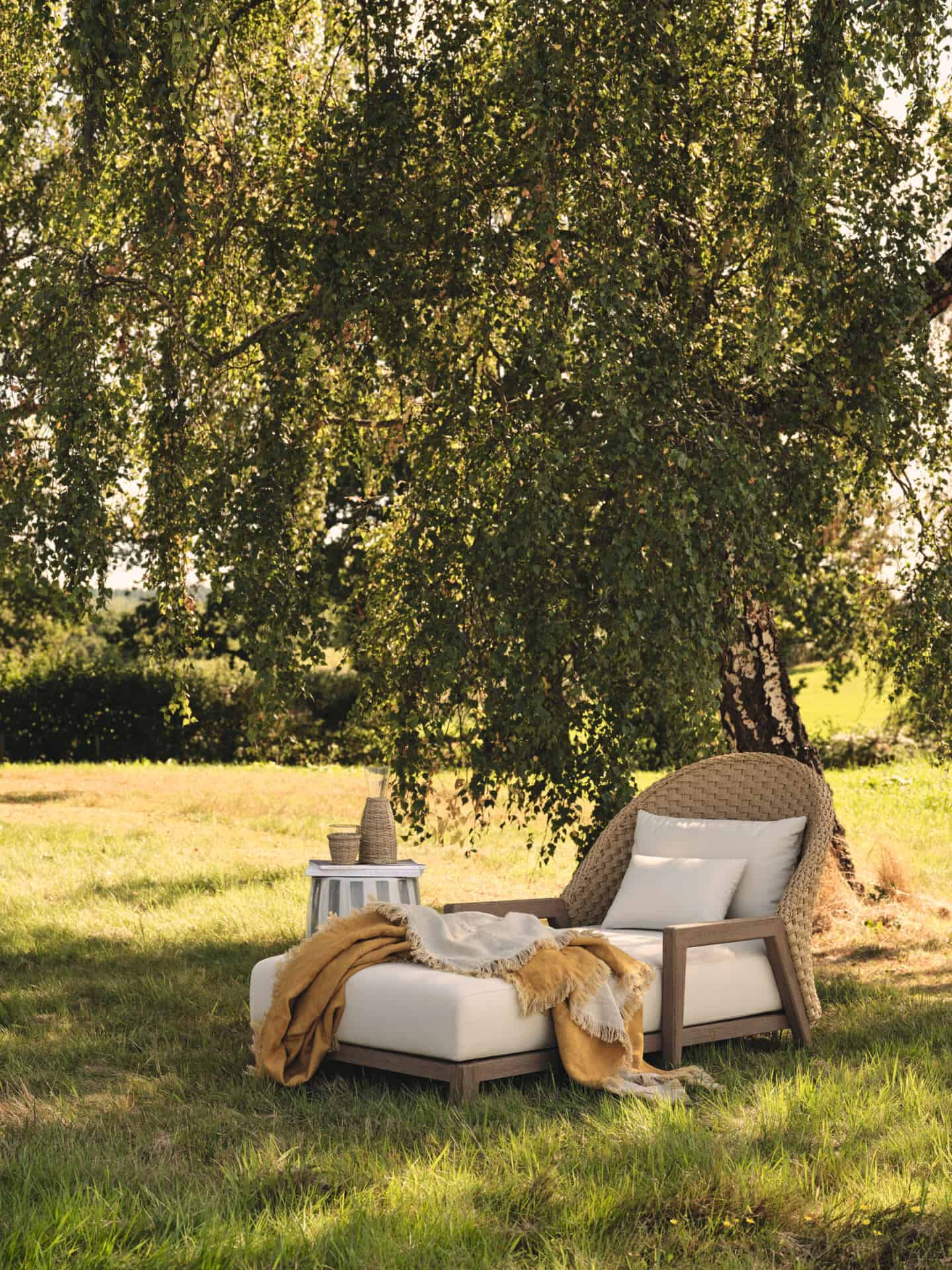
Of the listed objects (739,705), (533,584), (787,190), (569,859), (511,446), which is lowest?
(569,859)

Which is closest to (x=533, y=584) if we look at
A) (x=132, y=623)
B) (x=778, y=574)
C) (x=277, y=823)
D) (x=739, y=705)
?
(x=778, y=574)

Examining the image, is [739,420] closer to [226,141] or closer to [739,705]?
[739,705]

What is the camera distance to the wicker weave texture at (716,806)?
5895mm

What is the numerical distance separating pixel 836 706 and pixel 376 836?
813 inches

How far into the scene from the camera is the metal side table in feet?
19.1

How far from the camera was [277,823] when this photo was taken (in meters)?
12.8

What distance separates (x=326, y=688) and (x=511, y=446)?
15.0 metres

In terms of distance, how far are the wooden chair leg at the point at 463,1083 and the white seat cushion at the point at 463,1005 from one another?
0.13 feet

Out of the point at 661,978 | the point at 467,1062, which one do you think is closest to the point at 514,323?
the point at 661,978

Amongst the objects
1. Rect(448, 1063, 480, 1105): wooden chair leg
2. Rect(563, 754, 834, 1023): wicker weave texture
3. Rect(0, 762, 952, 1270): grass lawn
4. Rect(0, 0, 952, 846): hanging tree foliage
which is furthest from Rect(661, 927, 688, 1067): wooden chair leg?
Rect(0, 0, 952, 846): hanging tree foliage

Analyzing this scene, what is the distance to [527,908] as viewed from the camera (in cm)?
588

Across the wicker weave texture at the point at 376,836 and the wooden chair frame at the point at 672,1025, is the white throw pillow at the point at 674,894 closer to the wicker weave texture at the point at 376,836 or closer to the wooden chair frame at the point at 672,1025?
the wooden chair frame at the point at 672,1025

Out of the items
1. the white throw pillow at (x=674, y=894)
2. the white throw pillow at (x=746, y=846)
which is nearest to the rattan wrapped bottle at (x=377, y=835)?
the white throw pillow at (x=674, y=894)

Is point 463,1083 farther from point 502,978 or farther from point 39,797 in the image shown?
point 39,797
